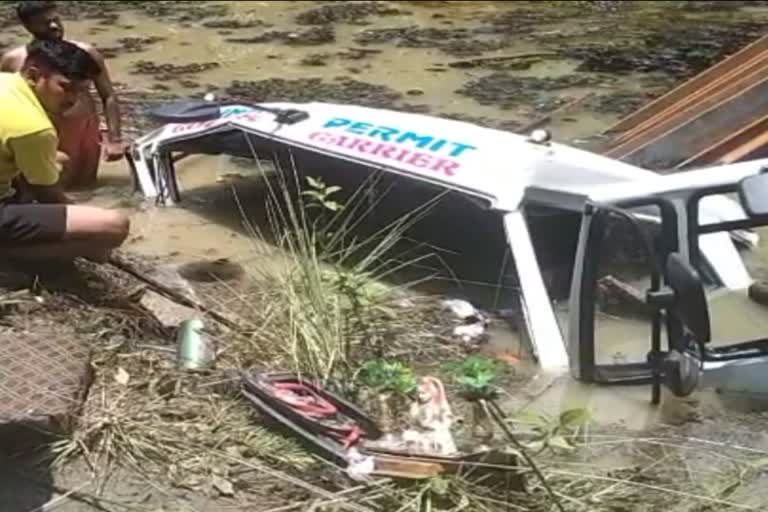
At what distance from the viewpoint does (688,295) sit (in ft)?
12.9

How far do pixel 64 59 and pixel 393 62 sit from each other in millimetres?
5841

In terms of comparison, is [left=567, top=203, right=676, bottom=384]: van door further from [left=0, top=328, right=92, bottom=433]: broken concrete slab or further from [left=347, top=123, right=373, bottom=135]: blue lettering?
[left=347, top=123, right=373, bottom=135]: blue lettering

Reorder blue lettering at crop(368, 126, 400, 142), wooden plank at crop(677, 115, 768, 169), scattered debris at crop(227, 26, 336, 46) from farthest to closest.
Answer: scattered debris at crop(227, 26, 336, 46)
wooden plank at crop(677, 115, 768, 169)
blue lettering at crop(368, 126, 400, 142)

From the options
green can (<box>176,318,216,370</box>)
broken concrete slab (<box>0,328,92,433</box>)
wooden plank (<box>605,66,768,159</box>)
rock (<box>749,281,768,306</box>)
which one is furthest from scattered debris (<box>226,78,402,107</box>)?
broken concrete slab (<box>0,328,92,433</box>)

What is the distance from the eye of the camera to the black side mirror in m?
3.93

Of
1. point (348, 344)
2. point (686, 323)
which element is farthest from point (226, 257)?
point (686, 323)

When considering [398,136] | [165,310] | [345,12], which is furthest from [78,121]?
[345,12]

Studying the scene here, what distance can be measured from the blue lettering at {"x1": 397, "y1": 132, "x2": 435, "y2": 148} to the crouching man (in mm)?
1351

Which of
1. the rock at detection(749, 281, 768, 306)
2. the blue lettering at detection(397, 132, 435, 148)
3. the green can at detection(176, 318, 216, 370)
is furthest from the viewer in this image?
the blue lettering at detection(397, 132, 435, 148)

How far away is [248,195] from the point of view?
7.86 m

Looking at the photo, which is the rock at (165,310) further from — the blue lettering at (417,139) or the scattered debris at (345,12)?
the scattered debris at (345,12)

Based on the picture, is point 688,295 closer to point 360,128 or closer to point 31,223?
point 31,223

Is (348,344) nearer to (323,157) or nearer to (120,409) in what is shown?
(120,409)

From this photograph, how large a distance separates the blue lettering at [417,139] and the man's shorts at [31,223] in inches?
64.0
